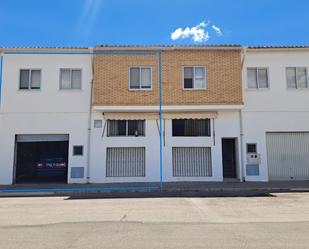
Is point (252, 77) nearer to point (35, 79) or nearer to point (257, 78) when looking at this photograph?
point (257, 78)

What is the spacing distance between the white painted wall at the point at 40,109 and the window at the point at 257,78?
9154 mm

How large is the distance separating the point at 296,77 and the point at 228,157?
6.05m

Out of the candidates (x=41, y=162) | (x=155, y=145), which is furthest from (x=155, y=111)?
(x=41, y=162)

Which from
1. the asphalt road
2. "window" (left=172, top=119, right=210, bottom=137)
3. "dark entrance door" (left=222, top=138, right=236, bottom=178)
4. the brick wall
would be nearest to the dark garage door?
the brick wall

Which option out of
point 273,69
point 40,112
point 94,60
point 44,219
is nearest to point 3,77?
point 40,112

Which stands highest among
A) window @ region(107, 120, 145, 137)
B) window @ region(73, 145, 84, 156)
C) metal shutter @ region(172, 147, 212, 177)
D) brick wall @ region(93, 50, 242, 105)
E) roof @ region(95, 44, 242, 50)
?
roof @ region(95, 44, 242, 50)

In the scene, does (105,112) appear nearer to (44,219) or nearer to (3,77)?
(3,77)

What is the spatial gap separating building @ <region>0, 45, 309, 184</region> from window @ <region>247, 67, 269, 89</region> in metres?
0.06

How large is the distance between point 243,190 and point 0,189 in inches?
456

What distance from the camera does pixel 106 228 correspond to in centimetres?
657

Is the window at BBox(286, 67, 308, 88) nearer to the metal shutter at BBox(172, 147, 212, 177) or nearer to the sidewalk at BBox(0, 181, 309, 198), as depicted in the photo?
the sidewalk at BBox(0, 181, 309, 198)

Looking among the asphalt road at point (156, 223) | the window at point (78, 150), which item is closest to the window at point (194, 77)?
the window at point (78, 150)

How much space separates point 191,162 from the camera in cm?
1578

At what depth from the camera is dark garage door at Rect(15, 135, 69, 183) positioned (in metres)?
15.7
